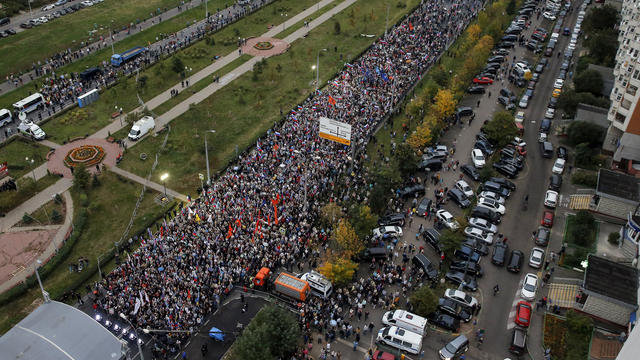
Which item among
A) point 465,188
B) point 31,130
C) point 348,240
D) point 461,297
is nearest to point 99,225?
point 31,130

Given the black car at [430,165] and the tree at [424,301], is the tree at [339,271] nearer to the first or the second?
the tree at [424,301]

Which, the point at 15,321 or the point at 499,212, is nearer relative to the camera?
the point at 15,321

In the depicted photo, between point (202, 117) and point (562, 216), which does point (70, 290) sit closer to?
point (202, 117)

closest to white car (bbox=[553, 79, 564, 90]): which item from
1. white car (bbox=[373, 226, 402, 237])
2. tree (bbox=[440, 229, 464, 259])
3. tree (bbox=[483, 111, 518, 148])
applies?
tree (bbox=[483, 111, 518, 148])

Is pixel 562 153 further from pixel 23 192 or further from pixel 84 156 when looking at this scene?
pixel 23 192

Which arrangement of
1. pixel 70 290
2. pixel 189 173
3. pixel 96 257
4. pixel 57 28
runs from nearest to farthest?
1. pixel 70 290
2. pixel 96 257
3. pixel 189 173
4. pixel 57 28

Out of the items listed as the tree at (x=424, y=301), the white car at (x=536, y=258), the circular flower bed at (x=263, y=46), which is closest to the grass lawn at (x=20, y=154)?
the circular flower bed at (x=263, y=46)

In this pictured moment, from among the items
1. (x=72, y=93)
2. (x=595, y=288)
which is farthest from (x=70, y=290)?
(x=595, y=288)
